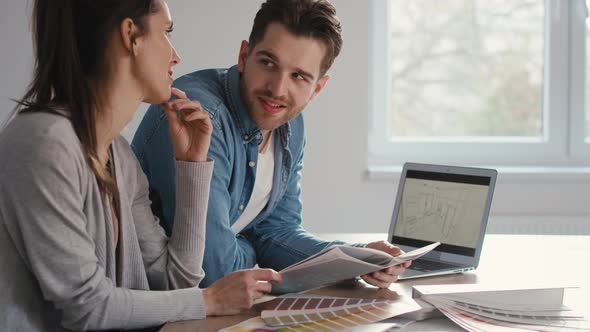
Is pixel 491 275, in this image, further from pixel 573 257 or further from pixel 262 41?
pixel 262 41

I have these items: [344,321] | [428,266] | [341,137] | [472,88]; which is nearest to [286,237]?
[428,266]

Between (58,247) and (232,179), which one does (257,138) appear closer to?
(232,179)

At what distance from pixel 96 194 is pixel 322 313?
0.43 m

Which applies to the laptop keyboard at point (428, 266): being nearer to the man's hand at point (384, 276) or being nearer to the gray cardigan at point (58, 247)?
the man's hand at point (384, 276)

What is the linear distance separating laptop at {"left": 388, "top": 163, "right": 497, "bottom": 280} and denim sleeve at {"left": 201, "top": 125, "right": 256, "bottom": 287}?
37 centimetres

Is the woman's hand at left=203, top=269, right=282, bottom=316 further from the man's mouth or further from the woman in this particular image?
the man's mouth

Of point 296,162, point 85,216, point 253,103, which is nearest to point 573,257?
point 296,162

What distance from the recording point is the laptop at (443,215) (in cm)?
175

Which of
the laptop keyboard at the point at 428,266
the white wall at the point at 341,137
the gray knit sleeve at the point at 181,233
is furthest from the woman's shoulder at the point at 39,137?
the white wall at the point at 341,137

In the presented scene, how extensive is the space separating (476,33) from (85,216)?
9.19ft

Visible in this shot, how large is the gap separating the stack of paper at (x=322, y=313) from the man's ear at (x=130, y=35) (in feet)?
1.68

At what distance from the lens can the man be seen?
1.69 metres

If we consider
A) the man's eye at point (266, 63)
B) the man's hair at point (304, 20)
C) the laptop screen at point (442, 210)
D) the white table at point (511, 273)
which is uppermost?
the man's hair at point (304, 20)

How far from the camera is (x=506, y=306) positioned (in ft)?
4.45
